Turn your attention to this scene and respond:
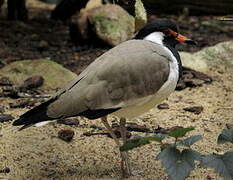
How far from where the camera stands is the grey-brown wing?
257 centimetres

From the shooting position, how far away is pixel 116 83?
2.60m

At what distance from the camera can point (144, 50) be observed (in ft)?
Answer: 8.78

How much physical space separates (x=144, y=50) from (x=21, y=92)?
1.50 m

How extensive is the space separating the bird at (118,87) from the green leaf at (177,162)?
0.52m

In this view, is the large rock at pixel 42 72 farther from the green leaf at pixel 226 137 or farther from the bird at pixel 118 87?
the green leaf at pixel 226 137

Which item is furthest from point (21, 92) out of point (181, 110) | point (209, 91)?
point (209, 91)

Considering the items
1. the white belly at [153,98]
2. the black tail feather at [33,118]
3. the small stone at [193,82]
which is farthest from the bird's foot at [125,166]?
the small stone at [193,82]

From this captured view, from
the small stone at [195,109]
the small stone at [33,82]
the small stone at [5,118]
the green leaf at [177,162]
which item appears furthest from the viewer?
the small stone at [33,82]

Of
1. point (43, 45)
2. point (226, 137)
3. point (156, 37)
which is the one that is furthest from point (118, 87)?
point (43, 45)

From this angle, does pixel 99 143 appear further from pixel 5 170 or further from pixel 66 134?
pixel 5 170

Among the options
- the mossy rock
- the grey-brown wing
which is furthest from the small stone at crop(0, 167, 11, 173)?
the mossy rock

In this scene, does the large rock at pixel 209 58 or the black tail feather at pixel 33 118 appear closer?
the black tail feather at pixel 33 118

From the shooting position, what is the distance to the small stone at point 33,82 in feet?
12.8

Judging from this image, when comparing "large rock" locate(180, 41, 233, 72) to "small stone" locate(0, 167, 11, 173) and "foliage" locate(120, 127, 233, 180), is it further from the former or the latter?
"foliage" locate(120, 127, 233, 180)
